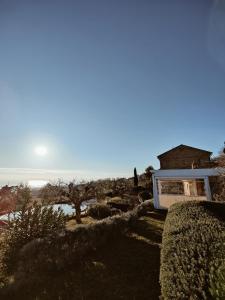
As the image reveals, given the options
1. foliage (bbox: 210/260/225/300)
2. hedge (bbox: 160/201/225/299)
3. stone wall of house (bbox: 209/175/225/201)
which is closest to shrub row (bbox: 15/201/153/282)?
hedge (bbox: 160/201/225/299)

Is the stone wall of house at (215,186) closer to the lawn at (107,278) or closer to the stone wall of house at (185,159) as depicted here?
the lawn at (107,278)

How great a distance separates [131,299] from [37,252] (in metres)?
4.09

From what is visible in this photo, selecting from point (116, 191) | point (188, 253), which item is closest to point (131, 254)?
point (188, 253)

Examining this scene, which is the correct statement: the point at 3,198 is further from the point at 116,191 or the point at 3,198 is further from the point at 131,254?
the point at 116,191

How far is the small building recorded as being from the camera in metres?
19.2

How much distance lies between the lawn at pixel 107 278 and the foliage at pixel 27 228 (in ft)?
6.83

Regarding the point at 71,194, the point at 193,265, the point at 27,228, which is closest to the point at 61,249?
the point at 27,228

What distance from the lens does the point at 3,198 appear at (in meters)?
7.38

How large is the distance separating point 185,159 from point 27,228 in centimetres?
3229

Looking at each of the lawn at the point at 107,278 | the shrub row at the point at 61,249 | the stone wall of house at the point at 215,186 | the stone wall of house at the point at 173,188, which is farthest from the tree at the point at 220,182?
the shrub row at the point at 61,249

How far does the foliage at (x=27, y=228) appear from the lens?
847cm

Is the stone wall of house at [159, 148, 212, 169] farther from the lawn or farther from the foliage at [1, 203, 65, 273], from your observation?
the foliage at [1, 203, 65, 273]

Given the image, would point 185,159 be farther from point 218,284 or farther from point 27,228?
point 218,284

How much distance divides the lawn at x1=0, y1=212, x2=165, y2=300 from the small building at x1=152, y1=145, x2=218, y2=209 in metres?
10.8
